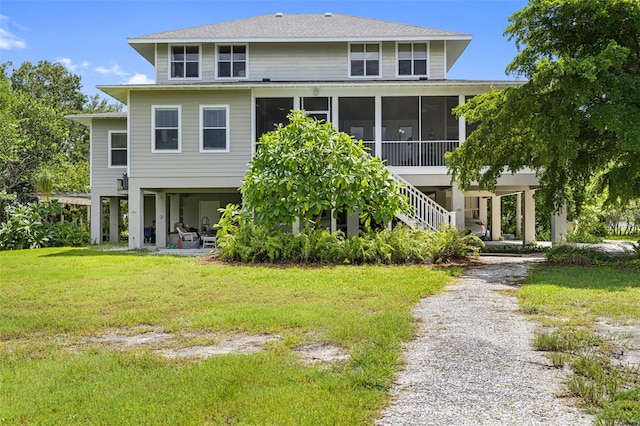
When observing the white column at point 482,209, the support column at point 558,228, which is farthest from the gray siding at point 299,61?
the white column at point 482,209

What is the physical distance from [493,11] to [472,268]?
7.65 metres

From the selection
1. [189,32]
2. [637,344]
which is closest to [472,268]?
[637,344]

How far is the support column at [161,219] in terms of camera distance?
1850 centimetres

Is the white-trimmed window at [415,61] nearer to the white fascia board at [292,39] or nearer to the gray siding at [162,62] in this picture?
the white fascia board at [292,39]

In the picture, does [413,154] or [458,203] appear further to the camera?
[413,154]

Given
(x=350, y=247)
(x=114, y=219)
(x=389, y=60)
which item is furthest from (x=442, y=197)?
(x=114, y=219)

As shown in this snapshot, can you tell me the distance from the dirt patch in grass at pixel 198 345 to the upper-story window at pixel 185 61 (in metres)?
13.7

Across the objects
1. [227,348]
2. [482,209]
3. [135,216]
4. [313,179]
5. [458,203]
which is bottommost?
[227,348]

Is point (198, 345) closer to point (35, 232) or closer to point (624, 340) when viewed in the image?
point (624, 340)

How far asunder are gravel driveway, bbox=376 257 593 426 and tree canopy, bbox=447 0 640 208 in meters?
4.83

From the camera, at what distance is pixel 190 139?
16.0 m

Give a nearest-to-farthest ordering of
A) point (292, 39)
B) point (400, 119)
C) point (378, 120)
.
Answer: point (378, 120), point (292, 39), point (400, 119)

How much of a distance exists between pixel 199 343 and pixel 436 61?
15.1 m

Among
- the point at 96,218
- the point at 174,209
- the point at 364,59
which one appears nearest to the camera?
the point at 364,59
